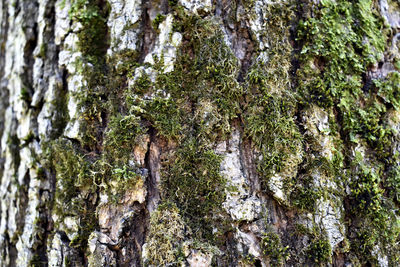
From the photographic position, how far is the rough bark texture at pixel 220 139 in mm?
Result: 1476

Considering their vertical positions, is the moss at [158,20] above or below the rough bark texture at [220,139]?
above

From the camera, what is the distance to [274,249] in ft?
4.69

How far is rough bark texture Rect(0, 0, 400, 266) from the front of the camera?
148 centimetres

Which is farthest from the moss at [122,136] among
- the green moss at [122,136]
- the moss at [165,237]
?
the moss at [165,237]

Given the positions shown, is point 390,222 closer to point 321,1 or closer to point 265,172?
point 265,172

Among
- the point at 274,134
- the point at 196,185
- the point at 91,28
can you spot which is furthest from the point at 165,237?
the point at 91,28

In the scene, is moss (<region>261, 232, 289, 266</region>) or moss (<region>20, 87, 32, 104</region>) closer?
moss (<region>261, 232, 289, 266</region>)

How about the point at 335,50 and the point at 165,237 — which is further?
the point at 335,50

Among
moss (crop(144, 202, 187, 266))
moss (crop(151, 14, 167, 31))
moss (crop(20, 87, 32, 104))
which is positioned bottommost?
moss (crop(144, 202, 187, 266))

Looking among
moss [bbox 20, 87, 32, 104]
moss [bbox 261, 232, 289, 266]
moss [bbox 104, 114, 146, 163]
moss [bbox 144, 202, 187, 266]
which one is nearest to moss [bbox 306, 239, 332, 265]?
moss [bbox 261, 232, 289, 266]

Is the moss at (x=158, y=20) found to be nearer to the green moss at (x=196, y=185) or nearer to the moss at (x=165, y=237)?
the green moss at (x=196, y=185)

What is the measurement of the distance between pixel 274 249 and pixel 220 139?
21.4 inches

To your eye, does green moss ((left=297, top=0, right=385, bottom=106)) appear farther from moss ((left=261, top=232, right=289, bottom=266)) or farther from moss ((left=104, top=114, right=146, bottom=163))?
moss ((left=104, top=114, right=146, bottom=163))

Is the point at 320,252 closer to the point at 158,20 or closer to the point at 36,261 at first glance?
the point at 158,20
